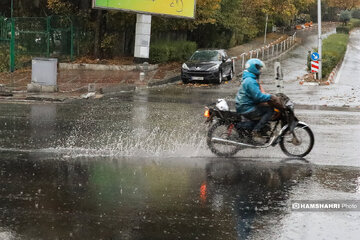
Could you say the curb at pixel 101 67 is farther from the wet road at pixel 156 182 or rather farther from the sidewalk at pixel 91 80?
the wet road at pixel 156 182

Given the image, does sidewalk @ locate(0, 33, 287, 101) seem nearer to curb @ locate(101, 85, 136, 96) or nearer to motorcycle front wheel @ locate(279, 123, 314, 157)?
curb @ locate(101, 85, 136, 96)

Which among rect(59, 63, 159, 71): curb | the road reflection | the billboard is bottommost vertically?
the road reflection

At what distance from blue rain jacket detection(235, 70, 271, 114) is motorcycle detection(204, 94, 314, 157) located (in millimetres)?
177

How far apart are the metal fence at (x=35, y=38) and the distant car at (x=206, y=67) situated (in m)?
6.85

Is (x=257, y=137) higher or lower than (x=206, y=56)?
lower

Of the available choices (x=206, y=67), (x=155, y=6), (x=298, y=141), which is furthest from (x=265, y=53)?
(x=298, y=141)

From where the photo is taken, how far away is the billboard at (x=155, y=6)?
27062 mm

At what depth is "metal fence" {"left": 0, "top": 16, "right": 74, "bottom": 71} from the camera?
81.4ft

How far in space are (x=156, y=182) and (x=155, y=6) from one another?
21572mm

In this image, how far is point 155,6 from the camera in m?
28.3

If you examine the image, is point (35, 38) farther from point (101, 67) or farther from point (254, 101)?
point (254, 101)

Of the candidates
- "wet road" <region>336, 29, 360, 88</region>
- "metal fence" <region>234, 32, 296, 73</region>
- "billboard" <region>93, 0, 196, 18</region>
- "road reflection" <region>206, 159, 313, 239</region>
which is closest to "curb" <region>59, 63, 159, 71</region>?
"billboard" <region>93, 0, 196, 18</region>

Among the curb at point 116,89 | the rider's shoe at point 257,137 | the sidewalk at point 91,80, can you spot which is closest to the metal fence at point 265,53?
the sidewalk at point 91,80

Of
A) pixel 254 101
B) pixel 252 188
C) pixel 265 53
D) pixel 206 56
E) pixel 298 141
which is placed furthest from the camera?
pixel 265 53
